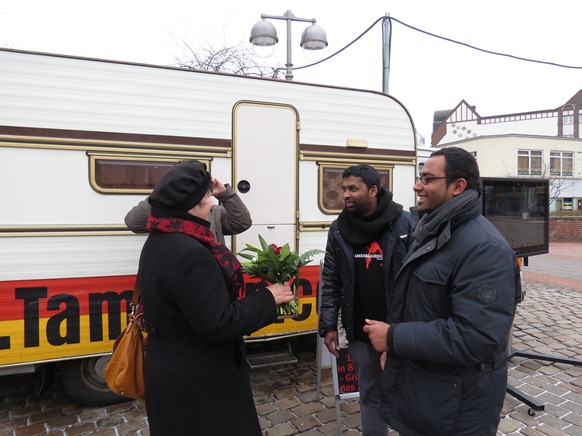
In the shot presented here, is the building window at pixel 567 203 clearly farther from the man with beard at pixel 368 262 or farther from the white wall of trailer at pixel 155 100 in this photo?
the man with beard at pixel 368 262

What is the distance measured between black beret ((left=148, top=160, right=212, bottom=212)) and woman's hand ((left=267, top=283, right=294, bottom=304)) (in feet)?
1.87

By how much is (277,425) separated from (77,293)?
74.2 inches

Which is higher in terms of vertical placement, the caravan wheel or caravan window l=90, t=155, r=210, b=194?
caravan window l=90, t=155, r=210, b=194

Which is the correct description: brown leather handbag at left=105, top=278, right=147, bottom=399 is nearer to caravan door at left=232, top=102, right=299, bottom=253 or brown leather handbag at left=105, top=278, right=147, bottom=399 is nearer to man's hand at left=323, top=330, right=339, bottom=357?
man's hand at left=323, top=330, right=339, bottom=357

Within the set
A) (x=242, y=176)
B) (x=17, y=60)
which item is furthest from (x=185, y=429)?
(x=17, y=60)

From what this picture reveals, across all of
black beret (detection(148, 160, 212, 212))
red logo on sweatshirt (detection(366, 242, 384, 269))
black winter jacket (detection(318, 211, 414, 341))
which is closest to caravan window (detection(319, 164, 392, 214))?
black winter jacket (detection(318, 211, 414, 341))

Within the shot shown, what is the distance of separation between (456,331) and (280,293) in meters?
0.80

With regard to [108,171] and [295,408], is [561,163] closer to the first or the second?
[295,408]

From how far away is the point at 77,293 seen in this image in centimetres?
333

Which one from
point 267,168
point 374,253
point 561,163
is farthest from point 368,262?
point 561,163

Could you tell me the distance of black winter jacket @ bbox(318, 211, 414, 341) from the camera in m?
2.54

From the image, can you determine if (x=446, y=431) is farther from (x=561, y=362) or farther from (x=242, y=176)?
(x=561, y=362)

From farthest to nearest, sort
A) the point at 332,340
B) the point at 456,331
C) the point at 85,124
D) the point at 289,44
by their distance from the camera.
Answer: the point at 289,44 < the point at 85,124 < the point at 332,340 < the point at 456,331

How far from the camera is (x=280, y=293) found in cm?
203
